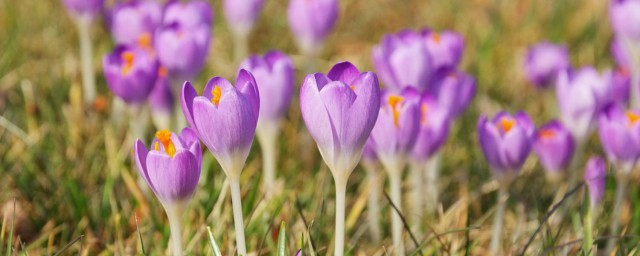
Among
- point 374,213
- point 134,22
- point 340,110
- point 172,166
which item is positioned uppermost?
point 134,22

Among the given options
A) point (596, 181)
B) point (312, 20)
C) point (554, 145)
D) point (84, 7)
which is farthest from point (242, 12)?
point (596, 181)

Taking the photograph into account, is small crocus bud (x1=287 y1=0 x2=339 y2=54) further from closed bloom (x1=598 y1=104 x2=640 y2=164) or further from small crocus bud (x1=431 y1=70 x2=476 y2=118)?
closed bloom (x1=598 y1=104 x2=640 y2=164)

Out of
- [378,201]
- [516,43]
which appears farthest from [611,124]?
[516,43]

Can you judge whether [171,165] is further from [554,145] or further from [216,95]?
[554,145]

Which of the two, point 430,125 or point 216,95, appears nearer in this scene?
point 216,95

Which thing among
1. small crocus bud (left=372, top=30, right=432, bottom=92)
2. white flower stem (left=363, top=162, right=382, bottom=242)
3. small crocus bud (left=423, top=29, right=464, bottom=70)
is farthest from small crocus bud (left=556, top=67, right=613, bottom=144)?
white flower stem (left=363, top=162, right=382, bottom=242)

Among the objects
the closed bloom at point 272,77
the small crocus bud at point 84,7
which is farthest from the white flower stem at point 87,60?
the closed bloom at point 272,77
